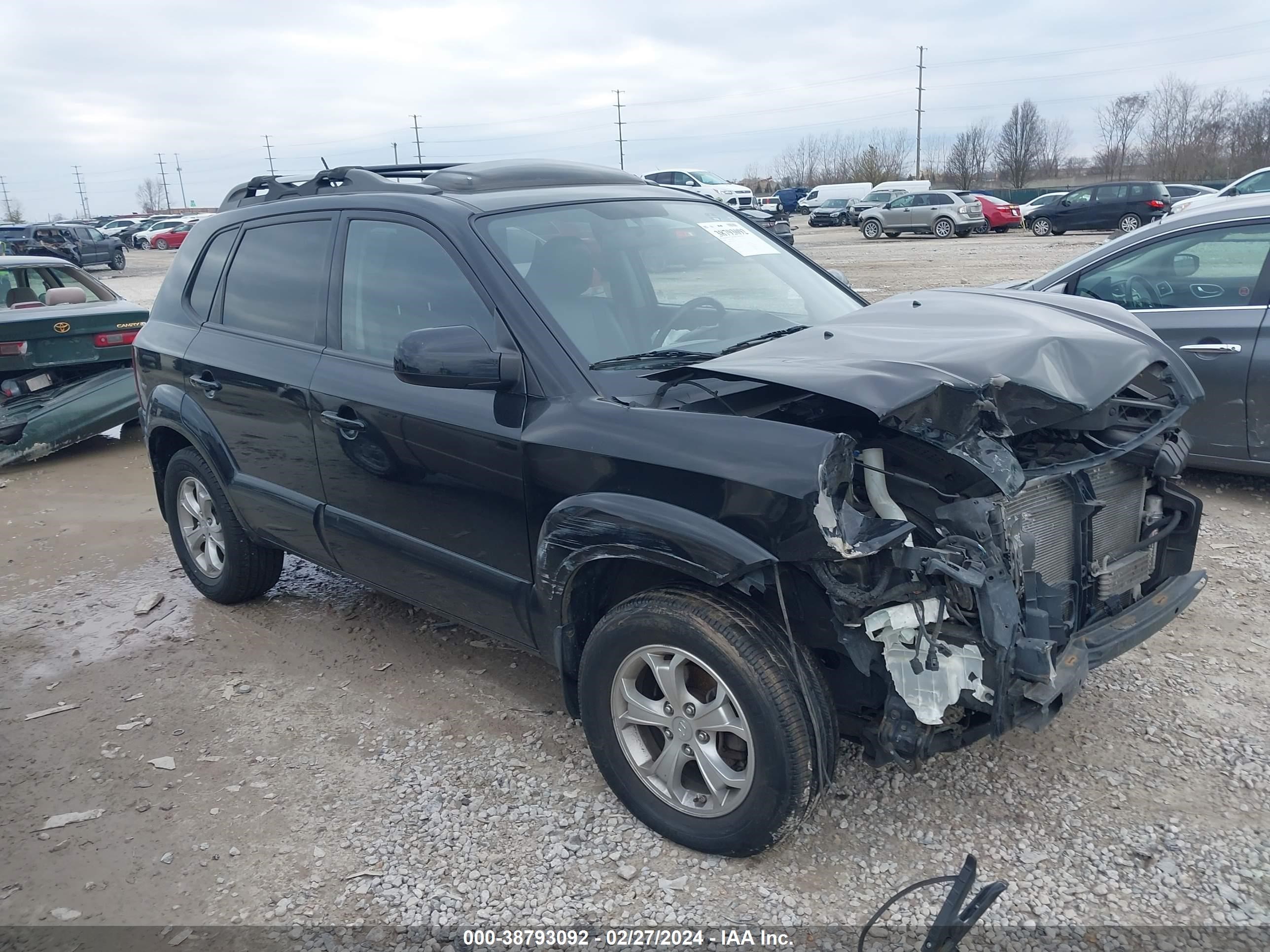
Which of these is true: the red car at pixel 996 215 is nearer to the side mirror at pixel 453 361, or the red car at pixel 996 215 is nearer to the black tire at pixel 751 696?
the side mirror at pixel 453 361

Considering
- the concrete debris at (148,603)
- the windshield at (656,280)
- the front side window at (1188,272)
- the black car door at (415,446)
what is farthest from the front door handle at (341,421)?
the front side window at (1188,272)

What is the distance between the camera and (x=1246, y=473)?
214 inches

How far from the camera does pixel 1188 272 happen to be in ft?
18.5

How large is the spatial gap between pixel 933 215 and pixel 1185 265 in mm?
27569

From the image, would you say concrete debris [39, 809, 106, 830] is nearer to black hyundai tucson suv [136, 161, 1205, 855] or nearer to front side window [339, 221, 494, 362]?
black hyundai tucson suv [136, 161, 1205, 855]

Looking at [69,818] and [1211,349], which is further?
[1211,349]

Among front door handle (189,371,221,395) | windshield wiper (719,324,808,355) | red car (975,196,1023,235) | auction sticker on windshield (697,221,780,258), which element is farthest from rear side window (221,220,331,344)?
red car (975,196,1023,235)

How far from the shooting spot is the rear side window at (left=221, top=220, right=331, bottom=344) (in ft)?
13.3

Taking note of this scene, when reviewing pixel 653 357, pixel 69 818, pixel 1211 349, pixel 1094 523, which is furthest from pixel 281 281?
pixel 1211 349

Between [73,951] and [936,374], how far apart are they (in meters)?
2.89

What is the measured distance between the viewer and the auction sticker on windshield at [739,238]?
411cm

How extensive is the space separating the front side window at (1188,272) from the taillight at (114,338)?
770 centimetres

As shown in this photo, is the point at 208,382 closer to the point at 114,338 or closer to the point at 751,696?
the point at 751,696

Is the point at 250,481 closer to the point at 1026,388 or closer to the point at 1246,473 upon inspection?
the point at 1026,388
